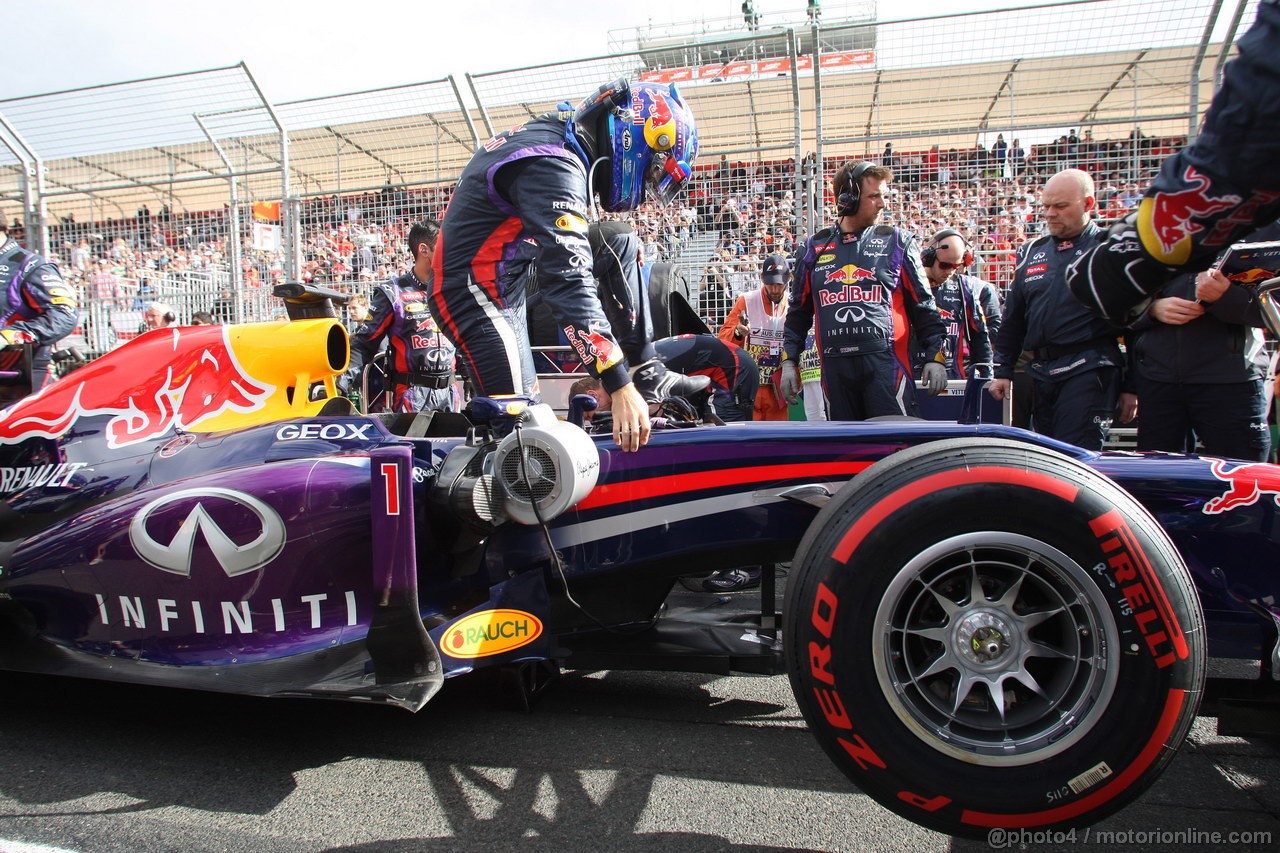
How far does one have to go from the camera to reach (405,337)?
5516mm

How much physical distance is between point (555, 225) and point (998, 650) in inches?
62.9

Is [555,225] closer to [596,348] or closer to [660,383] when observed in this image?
[596,348]

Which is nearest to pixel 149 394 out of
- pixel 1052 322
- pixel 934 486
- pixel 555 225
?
pixel 555 225

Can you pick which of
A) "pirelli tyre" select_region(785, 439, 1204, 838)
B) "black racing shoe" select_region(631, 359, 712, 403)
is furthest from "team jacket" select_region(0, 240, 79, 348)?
"pirelli tyre" select_region(785, 439, 1204, 838)

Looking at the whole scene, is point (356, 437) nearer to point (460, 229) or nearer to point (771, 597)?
point (460, 229)

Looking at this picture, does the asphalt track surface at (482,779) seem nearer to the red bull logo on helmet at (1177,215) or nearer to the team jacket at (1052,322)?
the red bull logo on helmet at (1177,215)

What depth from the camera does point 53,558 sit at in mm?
2332

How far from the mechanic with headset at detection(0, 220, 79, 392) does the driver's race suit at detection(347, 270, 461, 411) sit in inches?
70.7

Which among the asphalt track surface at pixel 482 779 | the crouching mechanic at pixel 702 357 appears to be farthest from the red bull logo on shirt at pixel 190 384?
the crouching mechanic at pixel 702 357

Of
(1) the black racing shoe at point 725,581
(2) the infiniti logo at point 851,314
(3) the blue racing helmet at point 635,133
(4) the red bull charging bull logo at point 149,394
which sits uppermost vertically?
(3) the blue racing helmet at point 635,133

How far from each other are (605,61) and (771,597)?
600 centimetres

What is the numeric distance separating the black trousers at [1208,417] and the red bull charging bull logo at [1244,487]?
1727 mm

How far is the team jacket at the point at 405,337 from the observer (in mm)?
5438

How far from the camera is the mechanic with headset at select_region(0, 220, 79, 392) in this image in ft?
16.8
